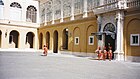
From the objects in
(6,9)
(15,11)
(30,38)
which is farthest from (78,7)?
(30,38)

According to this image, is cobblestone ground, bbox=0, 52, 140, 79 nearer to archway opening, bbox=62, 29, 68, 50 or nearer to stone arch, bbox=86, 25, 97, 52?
stone arch, bbox=86, 25, 97, 52

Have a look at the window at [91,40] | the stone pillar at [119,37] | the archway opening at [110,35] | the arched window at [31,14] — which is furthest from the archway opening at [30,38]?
the stone pillar at [119,37]

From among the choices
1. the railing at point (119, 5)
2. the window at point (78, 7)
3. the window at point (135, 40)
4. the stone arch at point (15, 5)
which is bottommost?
the window at point (135, 40)

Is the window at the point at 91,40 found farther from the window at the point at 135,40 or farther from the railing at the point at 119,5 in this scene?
the window at the point at 135,40

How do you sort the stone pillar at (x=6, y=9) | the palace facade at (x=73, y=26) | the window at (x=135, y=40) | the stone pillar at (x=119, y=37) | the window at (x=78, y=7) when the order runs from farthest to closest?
1. the stone pillar at (x=6, y=9)
2. the window at (x=78, y=7)
3. the stone pillar at (x=119, y=37)
4. the palace facade at (x=73, y=26)
5. the window at (x=135, y=40)

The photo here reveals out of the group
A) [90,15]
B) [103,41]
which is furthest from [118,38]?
[90,15]

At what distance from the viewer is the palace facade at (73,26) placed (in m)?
20.6

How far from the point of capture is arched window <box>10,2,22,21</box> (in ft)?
125

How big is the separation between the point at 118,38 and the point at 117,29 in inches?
34.1

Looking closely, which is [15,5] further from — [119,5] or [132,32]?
[132,32]

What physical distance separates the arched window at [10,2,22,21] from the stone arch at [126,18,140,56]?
23118 mm

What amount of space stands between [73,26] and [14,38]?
14.9 metres

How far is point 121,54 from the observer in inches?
825

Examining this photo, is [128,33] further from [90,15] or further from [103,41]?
[90,15]
